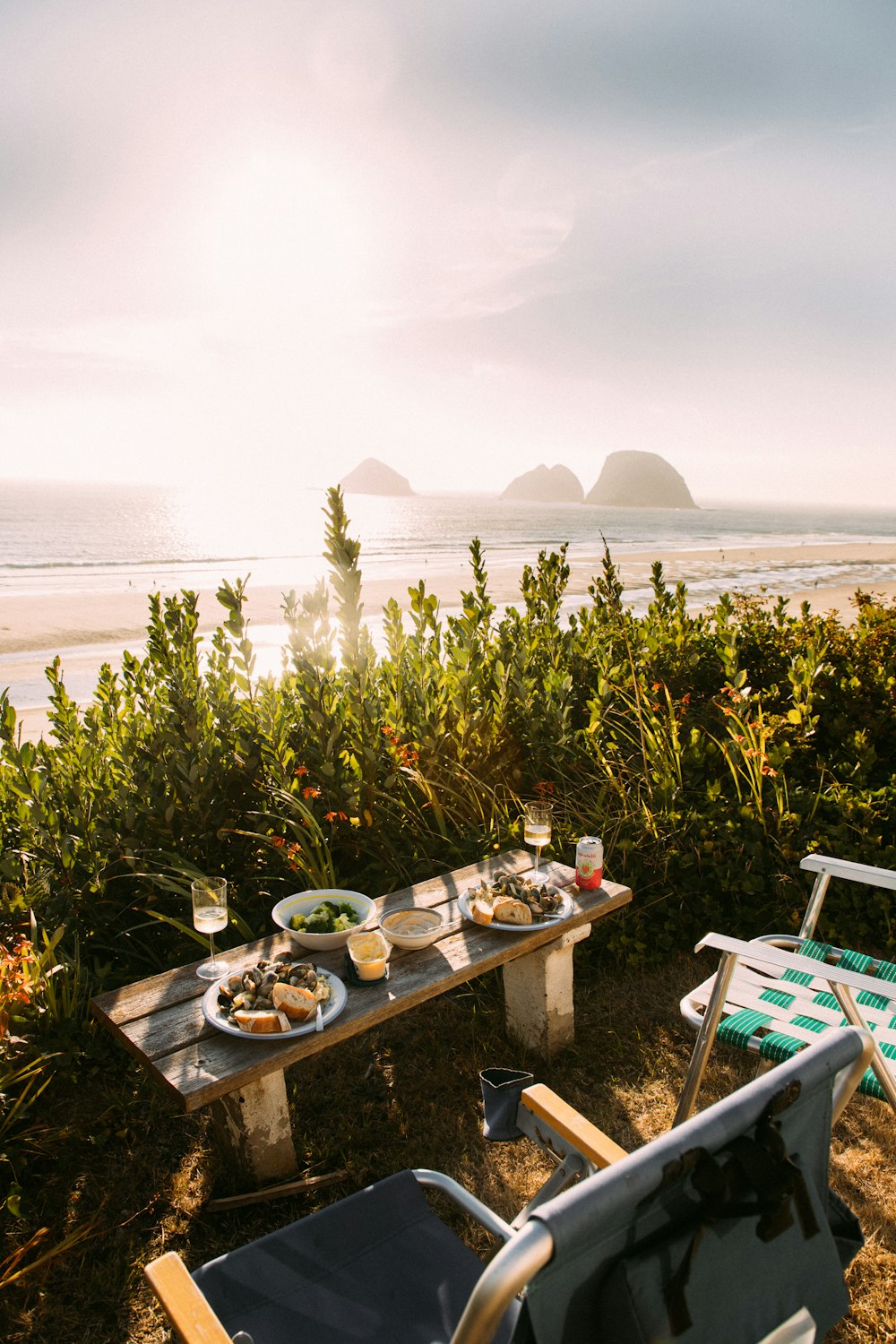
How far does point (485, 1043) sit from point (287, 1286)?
1657 millimetres

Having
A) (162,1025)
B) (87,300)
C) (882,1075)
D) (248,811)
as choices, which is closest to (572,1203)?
(882,1075)

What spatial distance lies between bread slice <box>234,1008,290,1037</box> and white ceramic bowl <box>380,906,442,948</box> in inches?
19.5

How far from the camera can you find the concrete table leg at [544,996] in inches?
121

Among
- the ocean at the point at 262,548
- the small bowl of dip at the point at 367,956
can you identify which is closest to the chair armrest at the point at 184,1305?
the small bowl of dip at the point at 367,956

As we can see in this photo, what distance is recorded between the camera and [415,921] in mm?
2633

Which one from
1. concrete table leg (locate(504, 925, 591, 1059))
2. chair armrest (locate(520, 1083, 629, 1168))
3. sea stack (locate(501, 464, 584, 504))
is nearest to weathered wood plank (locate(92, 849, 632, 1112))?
concrete table leg (locate(504, 925, 591, 1059))

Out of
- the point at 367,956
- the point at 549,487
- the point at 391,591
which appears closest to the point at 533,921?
the point at 367,956

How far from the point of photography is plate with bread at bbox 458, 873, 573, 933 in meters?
2.70

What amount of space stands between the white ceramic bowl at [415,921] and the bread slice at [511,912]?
0.20m

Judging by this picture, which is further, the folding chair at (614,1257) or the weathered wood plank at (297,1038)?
the weathered wood plank at (297,1038)

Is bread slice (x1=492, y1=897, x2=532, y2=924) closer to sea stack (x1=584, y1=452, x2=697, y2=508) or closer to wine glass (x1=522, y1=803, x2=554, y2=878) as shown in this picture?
wine glass (x1=522, y1=803, x2=554, y2=878)

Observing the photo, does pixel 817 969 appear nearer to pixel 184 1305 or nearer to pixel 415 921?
pixel 415 921

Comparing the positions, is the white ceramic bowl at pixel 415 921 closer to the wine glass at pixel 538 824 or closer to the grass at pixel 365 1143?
the wine glass at pixel 538 824

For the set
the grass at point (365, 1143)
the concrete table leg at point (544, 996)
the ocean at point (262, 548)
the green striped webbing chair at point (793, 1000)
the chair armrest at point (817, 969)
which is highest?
the ocean at point (262, 548)
